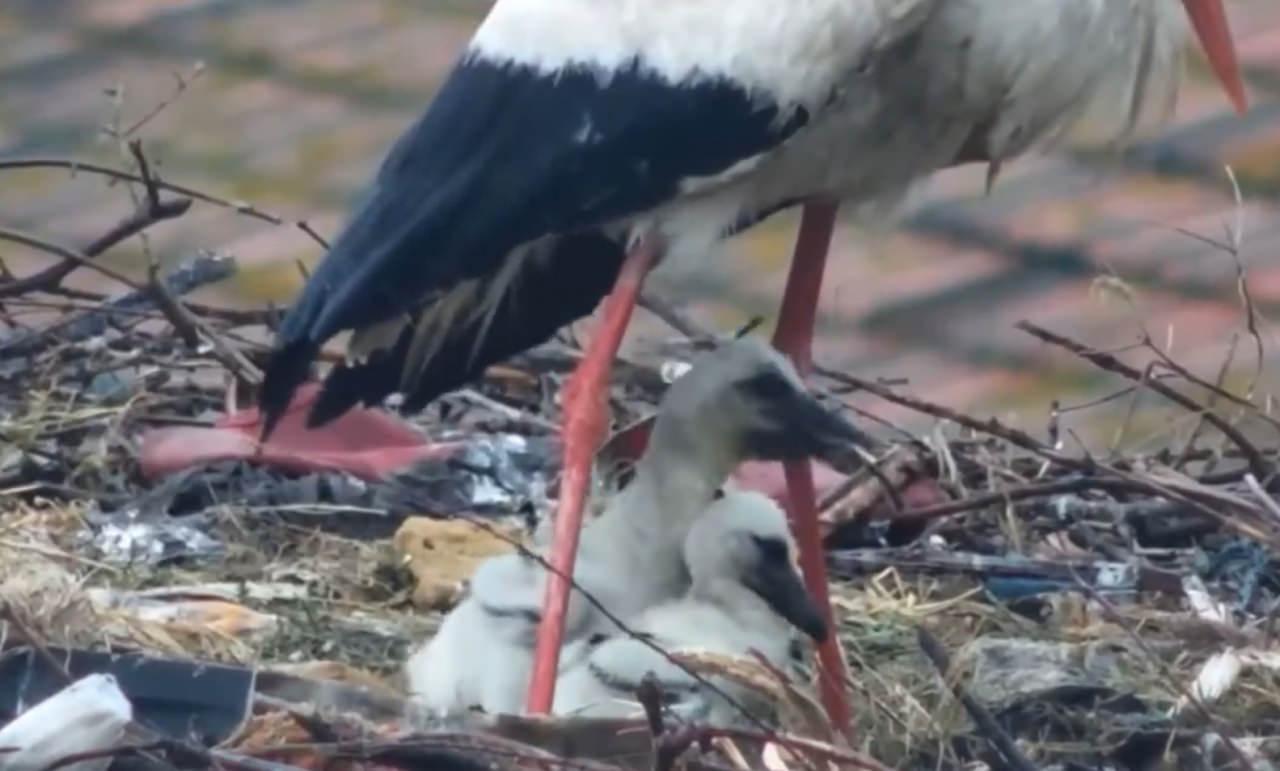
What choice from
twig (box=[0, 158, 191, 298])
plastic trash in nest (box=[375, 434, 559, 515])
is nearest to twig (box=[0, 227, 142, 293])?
twig (box=[0, 158, 191, 298])

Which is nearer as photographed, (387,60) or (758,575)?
(758,575)

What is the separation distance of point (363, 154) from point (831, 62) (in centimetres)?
178

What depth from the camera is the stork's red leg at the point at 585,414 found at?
3184mm

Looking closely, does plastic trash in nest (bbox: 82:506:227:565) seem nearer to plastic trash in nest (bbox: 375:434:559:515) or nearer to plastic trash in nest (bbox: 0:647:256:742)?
plastic trash in nest (bbox: 375:434:559:515)

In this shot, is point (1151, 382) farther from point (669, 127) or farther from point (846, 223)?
point (669, 127)

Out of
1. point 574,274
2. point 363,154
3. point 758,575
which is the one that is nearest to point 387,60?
point 363,154

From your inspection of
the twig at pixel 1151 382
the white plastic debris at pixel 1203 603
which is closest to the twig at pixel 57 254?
the twig at pixel 1151 382

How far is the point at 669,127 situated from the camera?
3.16 meters

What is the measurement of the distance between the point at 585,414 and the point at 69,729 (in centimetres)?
72

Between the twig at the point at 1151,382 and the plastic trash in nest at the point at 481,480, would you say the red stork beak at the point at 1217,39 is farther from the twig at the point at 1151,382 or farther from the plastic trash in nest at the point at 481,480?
the plastic trash in nest at the point at 481,480

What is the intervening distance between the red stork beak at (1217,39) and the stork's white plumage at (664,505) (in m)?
0.45

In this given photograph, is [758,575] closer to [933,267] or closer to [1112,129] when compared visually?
[1112,129]

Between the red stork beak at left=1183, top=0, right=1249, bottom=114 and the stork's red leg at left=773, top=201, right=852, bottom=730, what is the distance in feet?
1.24

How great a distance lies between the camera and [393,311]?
3211 millimetres
